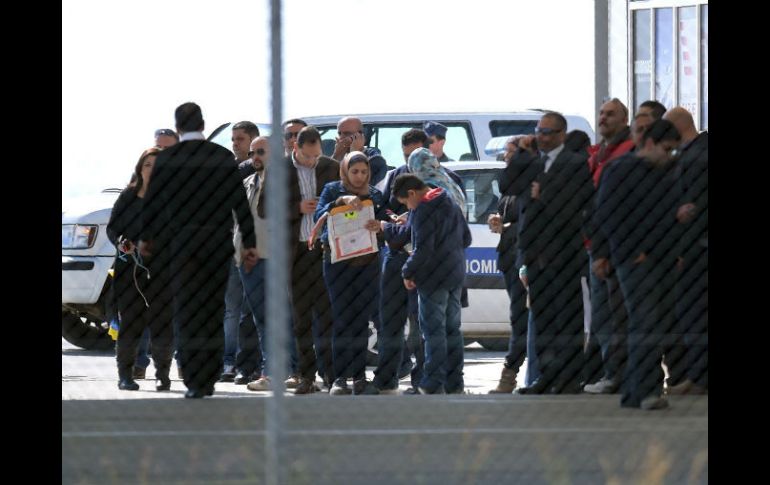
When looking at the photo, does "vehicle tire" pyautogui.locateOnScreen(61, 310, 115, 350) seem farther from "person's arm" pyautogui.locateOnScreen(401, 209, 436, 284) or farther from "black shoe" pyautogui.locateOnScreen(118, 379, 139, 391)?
"person's arm" pyautogui.locateOnScreen(401, 209, 436, 284)

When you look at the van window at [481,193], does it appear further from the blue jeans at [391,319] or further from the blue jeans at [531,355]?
the blue jeans at [531,355]

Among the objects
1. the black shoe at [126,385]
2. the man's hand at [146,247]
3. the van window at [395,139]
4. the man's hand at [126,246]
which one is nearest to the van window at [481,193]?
the van window at [395,139]

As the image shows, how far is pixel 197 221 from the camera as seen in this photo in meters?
8.02

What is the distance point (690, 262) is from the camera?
796cm

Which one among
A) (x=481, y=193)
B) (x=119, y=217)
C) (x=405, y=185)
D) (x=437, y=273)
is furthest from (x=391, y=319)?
(x=481, y=193)

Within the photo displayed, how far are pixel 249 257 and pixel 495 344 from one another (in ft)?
15.3

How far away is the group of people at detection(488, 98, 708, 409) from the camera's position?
7.71 meters

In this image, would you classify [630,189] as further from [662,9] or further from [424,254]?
[662,9]

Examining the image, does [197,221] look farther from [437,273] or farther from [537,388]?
[537,388]

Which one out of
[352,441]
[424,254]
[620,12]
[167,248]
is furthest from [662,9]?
[352,441]

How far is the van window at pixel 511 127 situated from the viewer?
13148 mm

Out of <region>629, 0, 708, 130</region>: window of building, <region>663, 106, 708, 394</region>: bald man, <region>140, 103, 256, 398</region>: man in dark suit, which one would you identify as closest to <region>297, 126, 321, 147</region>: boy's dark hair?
<region>140, 103, 256, 398</region>: man in dark suit

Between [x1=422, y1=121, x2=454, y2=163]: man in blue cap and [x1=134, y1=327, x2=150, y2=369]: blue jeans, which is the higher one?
[x1=422, y1=121, x2=454, y2=163]: man in blue cap
